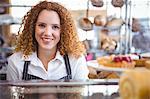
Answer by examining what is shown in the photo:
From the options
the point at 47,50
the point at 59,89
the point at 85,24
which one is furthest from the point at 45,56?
the point at 85,24

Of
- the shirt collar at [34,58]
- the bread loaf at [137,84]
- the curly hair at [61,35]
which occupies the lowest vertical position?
the shirt collar at [34,58]

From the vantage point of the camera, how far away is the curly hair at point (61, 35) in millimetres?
1039

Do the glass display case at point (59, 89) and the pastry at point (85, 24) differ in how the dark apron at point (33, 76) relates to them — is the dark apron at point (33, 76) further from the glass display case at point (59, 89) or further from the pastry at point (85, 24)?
the pastry at point (85, 24)

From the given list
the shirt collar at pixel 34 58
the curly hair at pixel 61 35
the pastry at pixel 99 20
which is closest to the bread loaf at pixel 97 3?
the pastry at pixel 99 20

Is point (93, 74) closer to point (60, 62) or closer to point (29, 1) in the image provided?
point (60, 62)

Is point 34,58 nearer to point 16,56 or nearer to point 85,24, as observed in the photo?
point 16,56

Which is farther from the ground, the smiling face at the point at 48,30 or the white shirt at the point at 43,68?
the smiling face at the point at 48,30

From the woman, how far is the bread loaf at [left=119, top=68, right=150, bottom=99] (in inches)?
21.9

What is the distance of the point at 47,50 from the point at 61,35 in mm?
75

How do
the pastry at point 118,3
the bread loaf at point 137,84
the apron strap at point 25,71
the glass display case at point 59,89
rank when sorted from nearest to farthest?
the bread loaf at point 137,84 < the glass display case at point 59,89 < the apron strap at point 25,71 < the pastry at point 118,3

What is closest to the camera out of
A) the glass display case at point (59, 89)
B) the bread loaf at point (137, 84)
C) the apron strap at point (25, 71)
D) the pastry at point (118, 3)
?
the bread loaf at point (137, 84)

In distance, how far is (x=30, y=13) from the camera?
1.09 m

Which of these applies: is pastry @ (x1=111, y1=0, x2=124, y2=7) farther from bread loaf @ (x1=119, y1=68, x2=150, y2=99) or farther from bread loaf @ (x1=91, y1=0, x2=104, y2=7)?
bread loaf @ (x1=119, y1=68, x2=150, y2=99)

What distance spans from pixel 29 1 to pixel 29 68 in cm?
165
